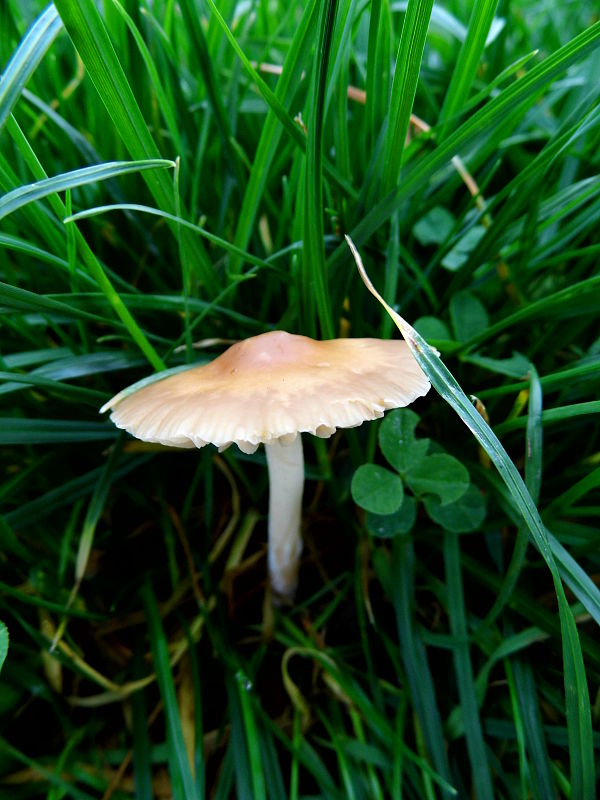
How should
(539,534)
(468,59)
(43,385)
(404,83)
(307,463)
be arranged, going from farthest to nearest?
(307,463) → (468,59) → (43,385) → (404,83) → (539,534)

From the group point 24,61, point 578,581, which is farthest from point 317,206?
point 578,581

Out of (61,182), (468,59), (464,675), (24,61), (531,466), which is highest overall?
(24,61)

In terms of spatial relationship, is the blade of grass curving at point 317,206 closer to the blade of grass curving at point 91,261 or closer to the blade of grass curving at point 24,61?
the blade of grass curving at point 91,261

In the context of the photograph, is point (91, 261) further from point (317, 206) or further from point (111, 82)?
point (317, 206)

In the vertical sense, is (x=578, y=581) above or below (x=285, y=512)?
below

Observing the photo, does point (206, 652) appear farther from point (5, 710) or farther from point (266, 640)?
point (5, 710)
